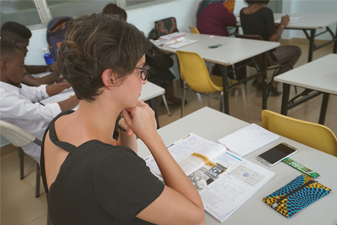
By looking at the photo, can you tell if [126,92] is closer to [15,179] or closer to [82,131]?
[82,131]

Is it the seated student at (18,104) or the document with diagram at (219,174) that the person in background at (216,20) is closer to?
the seated student at (18,104)

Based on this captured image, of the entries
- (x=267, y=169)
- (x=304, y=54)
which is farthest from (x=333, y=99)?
(x=267, y=169)

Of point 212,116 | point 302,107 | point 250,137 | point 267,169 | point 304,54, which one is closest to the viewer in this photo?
point 267,169

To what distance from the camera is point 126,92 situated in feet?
2.44

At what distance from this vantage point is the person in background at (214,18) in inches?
134

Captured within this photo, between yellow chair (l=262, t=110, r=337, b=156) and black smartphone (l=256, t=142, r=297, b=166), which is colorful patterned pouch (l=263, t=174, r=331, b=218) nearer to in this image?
black smartphone (l=256, t=142, r=297, b=166)

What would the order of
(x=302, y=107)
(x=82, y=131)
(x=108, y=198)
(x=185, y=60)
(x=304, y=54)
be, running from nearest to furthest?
1. (x=108, y=198)
2. (x=82, y=131)
3. (x=185, y=60)
4. (x=302, y=107)
5. (x=304, y=54)

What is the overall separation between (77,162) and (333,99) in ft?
10.3

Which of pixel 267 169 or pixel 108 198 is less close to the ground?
pixel 108 198

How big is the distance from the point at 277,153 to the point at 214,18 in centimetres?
280

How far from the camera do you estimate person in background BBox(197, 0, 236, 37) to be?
134 inches

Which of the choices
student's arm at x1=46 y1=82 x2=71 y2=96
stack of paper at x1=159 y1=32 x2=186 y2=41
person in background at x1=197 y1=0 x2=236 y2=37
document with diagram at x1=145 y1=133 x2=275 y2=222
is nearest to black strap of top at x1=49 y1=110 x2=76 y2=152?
document with diagram at x1=145 y1=133 x2=275 y2=222

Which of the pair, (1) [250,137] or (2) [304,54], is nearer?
(1) [250,137]

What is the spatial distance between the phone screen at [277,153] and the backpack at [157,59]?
6.56ft
